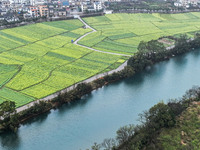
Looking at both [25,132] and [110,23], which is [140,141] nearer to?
[25,132]

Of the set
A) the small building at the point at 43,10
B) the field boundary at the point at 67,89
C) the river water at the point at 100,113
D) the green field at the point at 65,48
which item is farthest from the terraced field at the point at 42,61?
the small building at the point at 43,10

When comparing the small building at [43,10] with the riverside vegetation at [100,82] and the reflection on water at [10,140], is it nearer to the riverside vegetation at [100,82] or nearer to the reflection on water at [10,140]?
the riverside vegetation at [100,82]

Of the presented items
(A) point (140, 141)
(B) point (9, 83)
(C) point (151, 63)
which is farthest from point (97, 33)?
(A) point (140, 141)

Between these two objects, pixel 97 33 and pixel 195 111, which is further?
pixel 97 33

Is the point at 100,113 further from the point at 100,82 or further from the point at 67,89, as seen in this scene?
the point at 100,82

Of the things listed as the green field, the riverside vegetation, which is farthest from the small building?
the riverside vegetation

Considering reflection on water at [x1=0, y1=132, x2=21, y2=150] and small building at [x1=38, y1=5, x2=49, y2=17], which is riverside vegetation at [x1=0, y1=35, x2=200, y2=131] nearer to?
reflection on water at [x1=0, y1=132, x2=21, y2=150]
